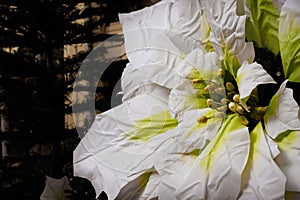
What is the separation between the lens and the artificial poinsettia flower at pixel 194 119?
7.9 inches

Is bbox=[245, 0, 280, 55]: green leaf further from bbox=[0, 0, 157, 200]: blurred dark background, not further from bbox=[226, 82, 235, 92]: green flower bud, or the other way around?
bbox=[0, 0, 157, 200]: blurred dark background

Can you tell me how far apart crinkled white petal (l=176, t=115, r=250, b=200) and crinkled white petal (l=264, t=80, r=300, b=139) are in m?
0.01

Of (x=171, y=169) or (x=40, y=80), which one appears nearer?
(x=171, y=169)

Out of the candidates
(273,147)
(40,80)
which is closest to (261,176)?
(273,147)

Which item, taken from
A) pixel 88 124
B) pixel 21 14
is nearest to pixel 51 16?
pixel 21 14

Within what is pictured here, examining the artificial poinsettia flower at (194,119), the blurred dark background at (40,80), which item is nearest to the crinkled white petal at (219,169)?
the artificial poinsettia flower at (194,119)

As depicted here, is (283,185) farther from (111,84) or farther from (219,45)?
(111,84)

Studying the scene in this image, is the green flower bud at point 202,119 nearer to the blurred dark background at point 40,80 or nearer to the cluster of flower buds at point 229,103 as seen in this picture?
the cluster of flower buds at point 229,103

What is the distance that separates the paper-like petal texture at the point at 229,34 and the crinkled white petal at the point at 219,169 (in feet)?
0.13

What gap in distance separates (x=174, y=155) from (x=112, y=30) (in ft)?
0.91

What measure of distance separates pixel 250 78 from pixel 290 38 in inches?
1.3

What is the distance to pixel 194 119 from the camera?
0.23 meters

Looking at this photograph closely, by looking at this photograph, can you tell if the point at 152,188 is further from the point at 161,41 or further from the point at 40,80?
the point at 40,80

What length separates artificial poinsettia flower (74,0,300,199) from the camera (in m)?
0.20
